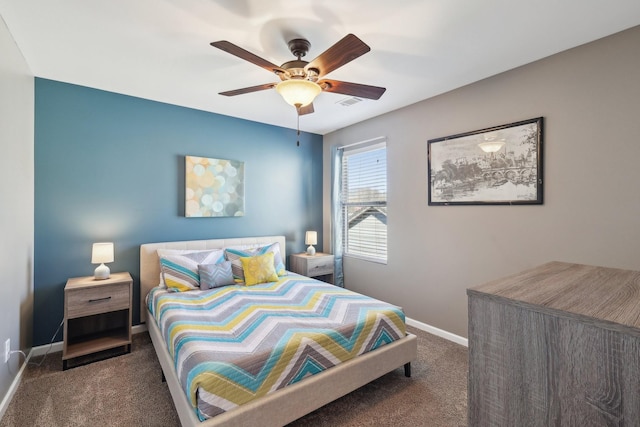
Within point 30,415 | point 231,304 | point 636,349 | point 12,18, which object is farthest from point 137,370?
point 636,349

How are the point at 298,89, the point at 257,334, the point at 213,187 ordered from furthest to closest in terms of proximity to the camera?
the point at 213,187, the point at 298,89, the point at 257,334

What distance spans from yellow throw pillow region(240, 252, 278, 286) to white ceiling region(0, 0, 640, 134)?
1.86 m

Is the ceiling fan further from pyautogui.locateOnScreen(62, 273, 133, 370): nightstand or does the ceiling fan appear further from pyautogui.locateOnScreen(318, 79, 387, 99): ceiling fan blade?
pyautogui.locateOnScreen(62, 273, 133, 370): nightstand

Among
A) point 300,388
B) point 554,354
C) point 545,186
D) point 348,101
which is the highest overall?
point 348,101

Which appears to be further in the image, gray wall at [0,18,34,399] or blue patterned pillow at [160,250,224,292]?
blue patterned pillow at [160,250,224,292]

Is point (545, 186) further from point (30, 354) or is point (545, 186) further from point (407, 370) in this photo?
point (30, 354)

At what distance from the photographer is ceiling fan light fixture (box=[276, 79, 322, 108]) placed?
2016 millimetres

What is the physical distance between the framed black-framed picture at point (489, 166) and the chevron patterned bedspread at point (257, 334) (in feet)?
4.66

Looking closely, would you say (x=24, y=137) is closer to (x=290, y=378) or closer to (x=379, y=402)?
(x=290, y=378)

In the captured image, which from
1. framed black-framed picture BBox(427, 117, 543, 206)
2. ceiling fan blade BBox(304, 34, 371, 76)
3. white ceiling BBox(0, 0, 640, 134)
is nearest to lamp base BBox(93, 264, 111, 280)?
white ceiling BBox(0, 0, 640, 134)

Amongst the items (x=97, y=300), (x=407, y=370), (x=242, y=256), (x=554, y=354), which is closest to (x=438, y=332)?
(x=407, y=370)

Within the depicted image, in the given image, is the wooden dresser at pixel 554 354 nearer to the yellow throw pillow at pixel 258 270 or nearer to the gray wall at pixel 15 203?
the yellow throw pillow at pixel 258 270

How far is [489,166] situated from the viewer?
275cm

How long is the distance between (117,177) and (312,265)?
8.45 feet
